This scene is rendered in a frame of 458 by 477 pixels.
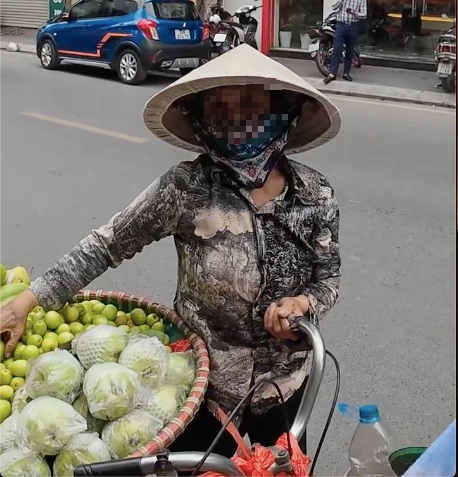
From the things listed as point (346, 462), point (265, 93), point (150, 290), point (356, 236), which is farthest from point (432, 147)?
point (265, 93)

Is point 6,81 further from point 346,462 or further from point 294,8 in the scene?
point 346,462

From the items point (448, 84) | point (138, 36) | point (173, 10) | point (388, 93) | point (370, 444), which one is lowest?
point (388, 93)

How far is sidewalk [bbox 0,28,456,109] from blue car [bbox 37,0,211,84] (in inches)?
77.5

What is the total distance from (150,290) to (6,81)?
850 cm

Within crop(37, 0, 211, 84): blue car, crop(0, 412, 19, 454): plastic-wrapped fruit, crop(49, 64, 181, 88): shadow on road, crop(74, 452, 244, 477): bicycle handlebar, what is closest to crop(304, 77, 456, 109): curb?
crop(37, 0, 211, 84): blue car

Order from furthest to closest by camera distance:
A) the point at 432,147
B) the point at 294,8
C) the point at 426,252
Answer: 1. the point at 294,8
2. the point at 432,147
3. the point at 426,252

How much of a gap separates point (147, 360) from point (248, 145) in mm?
570

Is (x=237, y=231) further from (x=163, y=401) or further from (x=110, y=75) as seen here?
(x=110, y=75)

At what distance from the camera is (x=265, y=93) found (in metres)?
1.83

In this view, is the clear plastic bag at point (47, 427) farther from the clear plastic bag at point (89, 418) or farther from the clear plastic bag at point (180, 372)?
the clear plastic bag at point (180, 372)

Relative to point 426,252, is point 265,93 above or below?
above

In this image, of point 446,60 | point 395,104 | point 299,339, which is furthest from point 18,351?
point 446,60

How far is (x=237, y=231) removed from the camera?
1873 millimetres

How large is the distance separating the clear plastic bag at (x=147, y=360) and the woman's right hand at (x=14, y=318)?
0.98 feet
